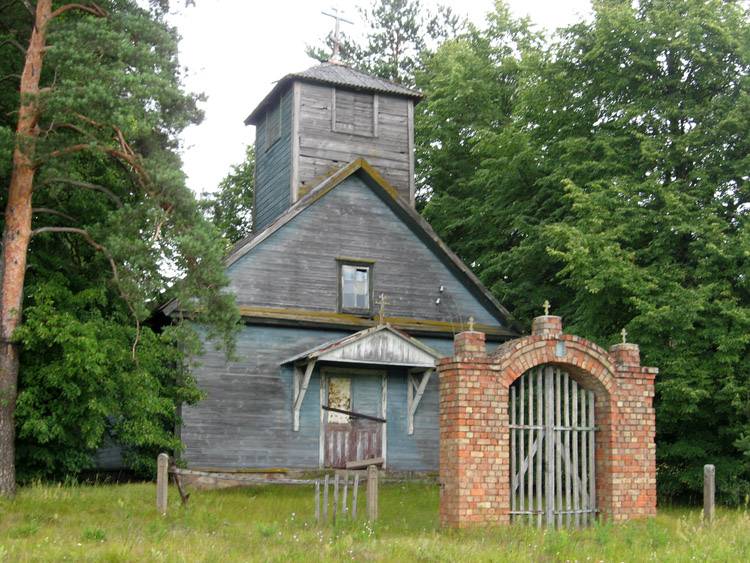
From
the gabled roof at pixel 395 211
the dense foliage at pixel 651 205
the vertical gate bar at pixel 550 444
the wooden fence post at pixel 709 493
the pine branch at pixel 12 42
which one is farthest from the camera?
the gabled roof at pixel 395 211

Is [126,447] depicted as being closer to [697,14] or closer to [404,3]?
[697,14]

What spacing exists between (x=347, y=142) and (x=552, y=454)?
1339cm

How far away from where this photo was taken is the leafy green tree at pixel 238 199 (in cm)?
3725

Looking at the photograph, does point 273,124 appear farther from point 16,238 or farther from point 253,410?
point 16,238

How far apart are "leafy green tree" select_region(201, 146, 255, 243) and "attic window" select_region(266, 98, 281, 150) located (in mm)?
10774

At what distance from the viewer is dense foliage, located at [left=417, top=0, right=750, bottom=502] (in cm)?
1906

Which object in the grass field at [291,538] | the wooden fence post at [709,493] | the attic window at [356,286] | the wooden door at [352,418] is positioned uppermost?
the attic window at [356,286]

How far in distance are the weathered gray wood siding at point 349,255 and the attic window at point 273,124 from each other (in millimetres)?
3372

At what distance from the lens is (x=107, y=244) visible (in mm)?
16531

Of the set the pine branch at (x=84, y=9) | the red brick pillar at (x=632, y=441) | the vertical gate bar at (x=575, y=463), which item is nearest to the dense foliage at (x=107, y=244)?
the pine branch at (x=84, y=9)

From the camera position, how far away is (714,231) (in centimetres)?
1966

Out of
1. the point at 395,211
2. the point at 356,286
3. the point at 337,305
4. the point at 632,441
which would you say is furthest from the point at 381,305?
the point at 632,441

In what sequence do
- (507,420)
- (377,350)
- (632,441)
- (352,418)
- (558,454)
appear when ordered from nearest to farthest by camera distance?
(507,420)
(558,454)
(632,441)
(377,350)
(352,418)

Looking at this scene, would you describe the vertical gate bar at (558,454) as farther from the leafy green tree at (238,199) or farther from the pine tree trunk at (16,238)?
the leafy green tree at (238,199)
